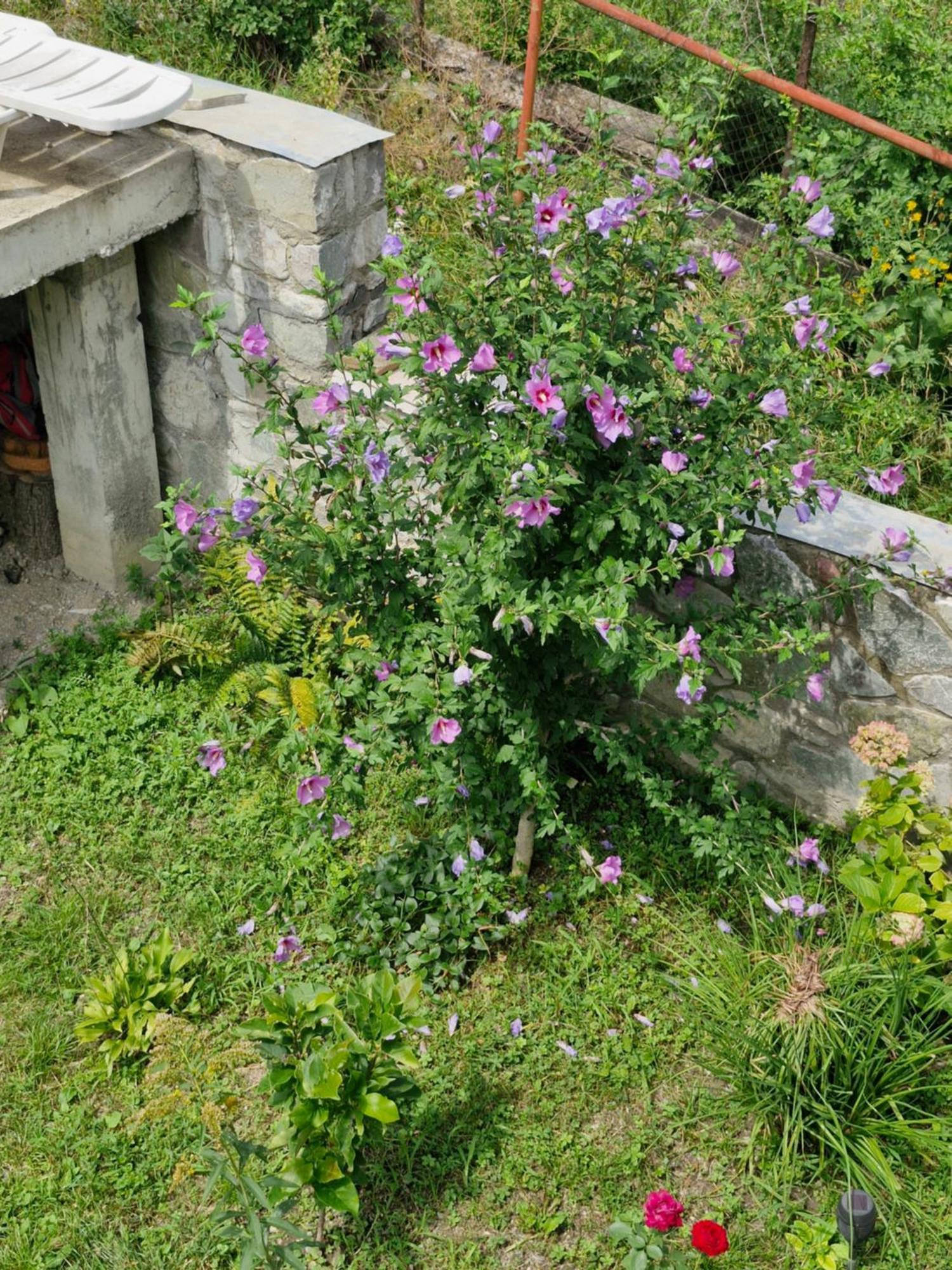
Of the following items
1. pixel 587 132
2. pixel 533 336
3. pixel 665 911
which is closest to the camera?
pixel 533 336

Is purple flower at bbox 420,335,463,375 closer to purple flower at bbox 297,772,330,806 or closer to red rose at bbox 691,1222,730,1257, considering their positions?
purple flower at bbox 297,772,330,806

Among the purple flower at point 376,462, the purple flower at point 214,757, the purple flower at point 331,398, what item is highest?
the purple flower at point 331,398

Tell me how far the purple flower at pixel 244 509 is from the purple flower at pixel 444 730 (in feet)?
2.22

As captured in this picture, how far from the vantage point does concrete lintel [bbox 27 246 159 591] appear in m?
4.21

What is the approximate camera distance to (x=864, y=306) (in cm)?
443

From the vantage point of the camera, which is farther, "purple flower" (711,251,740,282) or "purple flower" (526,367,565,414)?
"purple flower" (711,251,740,282)

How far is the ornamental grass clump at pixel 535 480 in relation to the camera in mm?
2812

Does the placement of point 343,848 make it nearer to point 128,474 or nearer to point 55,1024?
point 55,1024

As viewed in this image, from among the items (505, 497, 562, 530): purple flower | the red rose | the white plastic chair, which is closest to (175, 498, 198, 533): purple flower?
(505, 497, 562, 530): purple flower

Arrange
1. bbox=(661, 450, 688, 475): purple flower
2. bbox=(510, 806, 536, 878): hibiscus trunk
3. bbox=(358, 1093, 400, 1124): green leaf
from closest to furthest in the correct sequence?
1. bbox=(358, 1093, 400, 1124): green leaf
2. bbox=(661, 450, 688, 475): purple flower
3. bbox=(510, 806, 536, 878): hibiscus trunk

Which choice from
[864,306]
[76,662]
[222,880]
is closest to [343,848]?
[222,880]

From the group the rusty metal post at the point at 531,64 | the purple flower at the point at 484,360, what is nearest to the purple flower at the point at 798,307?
the purple flower at the point at 484,360

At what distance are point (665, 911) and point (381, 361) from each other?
222 centimetres

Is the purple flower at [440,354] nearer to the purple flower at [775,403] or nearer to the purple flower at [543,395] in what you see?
the purple flower at [543,395]
